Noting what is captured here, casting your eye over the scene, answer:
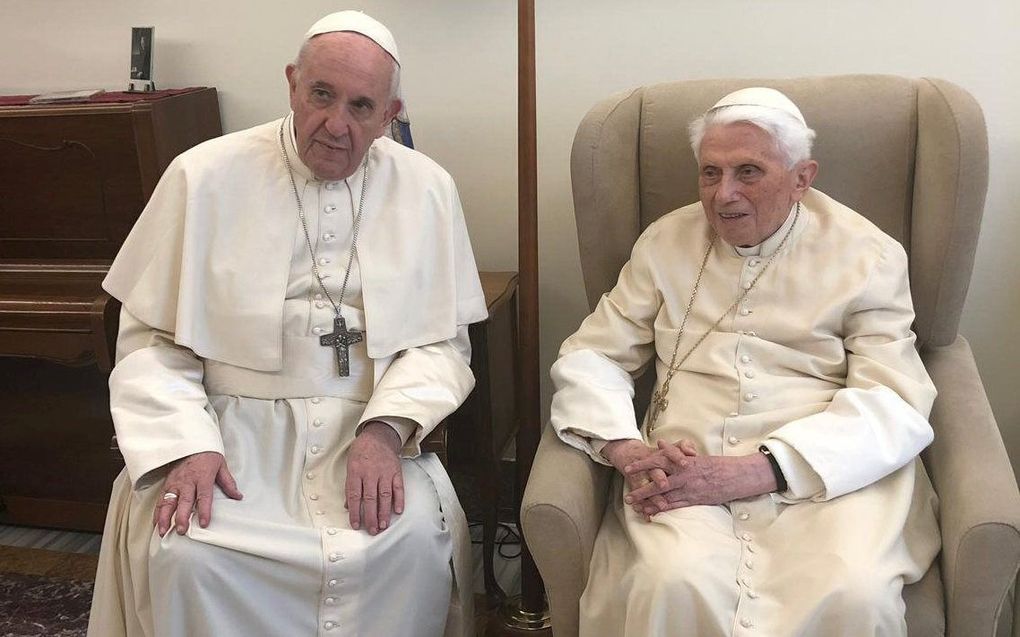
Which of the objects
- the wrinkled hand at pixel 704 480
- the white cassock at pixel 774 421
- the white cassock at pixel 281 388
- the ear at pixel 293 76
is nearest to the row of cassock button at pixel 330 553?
the white cassock at pixel 281 388

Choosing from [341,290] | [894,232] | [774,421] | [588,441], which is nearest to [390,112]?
[341,290]

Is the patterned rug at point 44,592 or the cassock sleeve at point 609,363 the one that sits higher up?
the cassock sleeve at point 609,363

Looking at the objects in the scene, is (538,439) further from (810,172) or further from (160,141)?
(160,141)

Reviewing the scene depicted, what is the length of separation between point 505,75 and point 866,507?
1576 mm

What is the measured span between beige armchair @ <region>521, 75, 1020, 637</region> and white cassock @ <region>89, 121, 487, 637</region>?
0.31 m

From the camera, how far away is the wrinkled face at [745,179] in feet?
6.75

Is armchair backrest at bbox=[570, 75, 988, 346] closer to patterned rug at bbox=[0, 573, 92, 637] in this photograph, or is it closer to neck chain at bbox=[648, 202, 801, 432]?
neck chain at bbox=[648, 202, 801, 432]

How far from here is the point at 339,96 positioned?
83.1 inches

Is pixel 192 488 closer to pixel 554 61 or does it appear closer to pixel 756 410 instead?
pixel 756 410

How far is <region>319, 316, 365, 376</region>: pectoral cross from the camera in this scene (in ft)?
7.31

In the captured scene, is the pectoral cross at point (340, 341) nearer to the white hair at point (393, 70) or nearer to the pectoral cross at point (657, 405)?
the white hair at point (393, 70)

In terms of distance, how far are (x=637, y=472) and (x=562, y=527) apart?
0.20 metres

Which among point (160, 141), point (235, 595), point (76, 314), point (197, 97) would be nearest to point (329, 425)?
point (235, 595)

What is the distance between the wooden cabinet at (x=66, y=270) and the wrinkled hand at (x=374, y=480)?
2.91ft
